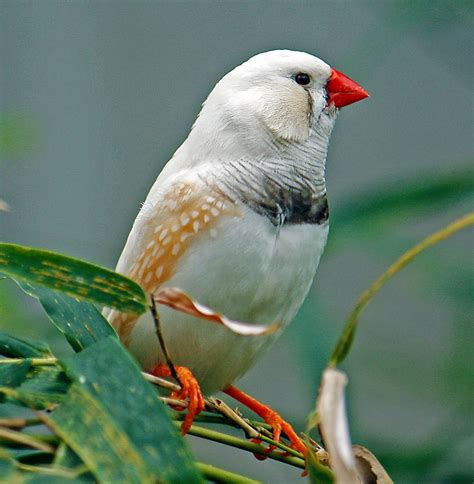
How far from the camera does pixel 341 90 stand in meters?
1.16

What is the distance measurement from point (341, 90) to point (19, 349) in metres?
0.62

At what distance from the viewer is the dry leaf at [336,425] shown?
46 cm

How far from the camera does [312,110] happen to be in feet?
3.76

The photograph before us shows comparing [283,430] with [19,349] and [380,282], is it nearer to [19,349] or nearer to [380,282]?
[19,349]

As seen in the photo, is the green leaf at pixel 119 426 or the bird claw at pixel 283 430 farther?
the bird claw at pixel 283 430

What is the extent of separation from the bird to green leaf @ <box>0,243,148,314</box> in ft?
1.28

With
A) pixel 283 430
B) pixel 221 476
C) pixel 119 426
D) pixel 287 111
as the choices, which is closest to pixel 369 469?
pixel 221 476

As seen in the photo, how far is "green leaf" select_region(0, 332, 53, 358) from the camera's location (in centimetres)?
64

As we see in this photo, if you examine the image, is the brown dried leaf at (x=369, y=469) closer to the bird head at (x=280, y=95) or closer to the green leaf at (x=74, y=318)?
the green leaf at (x=74, y=318)

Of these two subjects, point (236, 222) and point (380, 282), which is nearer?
point (380, 282)

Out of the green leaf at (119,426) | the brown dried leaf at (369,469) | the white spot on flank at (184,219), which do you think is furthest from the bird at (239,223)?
the green leaf at (119,426)

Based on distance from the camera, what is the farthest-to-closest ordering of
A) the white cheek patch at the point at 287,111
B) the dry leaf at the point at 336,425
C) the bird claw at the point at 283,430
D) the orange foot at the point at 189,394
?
the white cheek patch at the point at 287,111 → the bird claw at the point at 283,430 → the orange foot at the point at 189,394 → the dry leaf at the point at 336,425

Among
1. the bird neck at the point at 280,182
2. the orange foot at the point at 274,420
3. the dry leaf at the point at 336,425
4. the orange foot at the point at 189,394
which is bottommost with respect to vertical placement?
the orange foot at the point at 274,420

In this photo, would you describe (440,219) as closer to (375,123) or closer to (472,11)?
(375,123)
